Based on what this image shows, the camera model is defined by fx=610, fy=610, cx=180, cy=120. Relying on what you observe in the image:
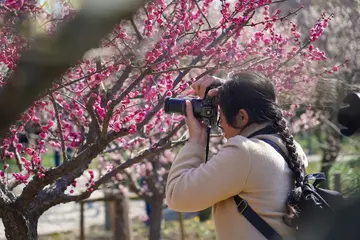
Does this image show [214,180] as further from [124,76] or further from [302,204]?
[124,76]

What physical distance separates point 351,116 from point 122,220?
569 centimetres

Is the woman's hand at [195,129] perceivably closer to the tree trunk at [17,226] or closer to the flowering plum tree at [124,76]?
the flowering plum tree at [124,76]

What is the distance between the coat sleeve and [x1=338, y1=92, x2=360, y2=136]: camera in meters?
0.44

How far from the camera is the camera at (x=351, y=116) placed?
1586 mm

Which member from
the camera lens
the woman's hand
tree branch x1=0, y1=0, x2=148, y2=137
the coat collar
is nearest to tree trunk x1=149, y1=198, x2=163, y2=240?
the camera lens

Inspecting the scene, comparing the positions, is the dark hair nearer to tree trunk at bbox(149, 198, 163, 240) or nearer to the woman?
the woman

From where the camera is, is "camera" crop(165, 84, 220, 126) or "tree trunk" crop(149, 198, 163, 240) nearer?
"camera" crop(165, 84, 220, 126)

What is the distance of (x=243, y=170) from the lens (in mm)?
2055

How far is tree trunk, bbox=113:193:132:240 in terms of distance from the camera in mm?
7031

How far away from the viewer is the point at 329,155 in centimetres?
848

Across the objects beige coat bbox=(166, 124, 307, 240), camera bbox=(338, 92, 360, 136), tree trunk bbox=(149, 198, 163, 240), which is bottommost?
tree trunk bbox=(149, 198, 163, 240)

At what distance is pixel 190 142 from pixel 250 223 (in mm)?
387

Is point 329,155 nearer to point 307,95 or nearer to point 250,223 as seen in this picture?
point 307,95

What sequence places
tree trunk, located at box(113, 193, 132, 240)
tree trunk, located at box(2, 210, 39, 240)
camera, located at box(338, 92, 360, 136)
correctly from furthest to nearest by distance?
tree trunk, located at box(113, 193, 132, 240), tree trunk, located at box(2, 210, 39, 240), camera, located at box(338, 92, 360, 136)
